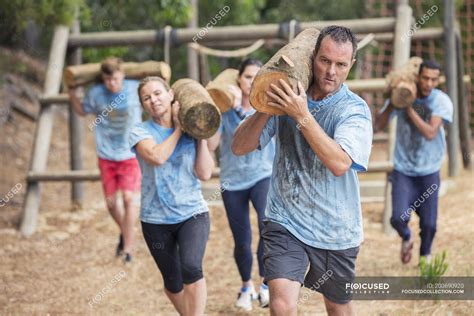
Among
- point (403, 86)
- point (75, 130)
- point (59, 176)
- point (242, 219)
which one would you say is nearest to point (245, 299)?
point (242, 219)

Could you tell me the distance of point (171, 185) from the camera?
15.5 feet

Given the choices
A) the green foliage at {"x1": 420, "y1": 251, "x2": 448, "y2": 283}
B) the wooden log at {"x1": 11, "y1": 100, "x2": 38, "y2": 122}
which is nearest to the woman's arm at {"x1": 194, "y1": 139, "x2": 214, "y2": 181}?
the green foliage at {"x1": 420, "y1": 251, "x2": 448, "y2": 283}

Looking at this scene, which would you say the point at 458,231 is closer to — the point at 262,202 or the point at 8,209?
the point at 262,202

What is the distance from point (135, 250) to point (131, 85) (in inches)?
65.6

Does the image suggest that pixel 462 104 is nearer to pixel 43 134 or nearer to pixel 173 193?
pixel 43 134

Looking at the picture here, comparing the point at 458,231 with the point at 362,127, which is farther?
the point at 458,231

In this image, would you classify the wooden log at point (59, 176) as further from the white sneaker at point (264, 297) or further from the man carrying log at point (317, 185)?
the man carrying log at point (317, 185)

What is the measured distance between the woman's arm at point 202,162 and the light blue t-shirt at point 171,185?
0.16 ft

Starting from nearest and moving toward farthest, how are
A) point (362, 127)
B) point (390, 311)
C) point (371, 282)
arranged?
point (362, 127) → point (390, 311) → point (371, 282)

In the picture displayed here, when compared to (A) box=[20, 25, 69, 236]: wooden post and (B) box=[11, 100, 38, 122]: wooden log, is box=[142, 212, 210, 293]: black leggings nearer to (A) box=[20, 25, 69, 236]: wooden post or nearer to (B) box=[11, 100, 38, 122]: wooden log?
(A) box=[20, 25, 69, 236]: wooden post

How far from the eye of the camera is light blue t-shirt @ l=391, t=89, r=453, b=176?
252 inches

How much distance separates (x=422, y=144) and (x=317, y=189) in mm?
2939

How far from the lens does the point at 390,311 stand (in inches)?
221

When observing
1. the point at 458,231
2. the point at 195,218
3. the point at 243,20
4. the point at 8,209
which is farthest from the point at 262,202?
the point at 243,20
